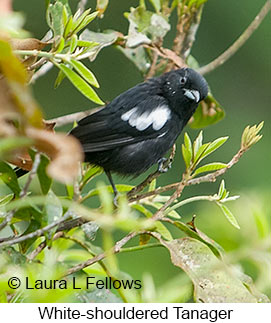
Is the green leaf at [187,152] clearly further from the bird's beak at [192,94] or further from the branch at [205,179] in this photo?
the bird's beak at [192,94]

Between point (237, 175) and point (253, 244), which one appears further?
point (237, 175)

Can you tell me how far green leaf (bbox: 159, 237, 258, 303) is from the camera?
159 centimetres

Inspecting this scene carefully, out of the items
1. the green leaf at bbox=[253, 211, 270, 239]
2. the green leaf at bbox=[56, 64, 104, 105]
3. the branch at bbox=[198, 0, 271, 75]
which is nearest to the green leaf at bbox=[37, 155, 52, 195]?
the green leaf at bbox=[56, 64, 104, 105]

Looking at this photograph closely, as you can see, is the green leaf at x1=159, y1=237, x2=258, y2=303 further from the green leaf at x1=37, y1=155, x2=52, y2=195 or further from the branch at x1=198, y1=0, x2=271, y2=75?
the branch at x1=198, y1=0, x2=271, y2=75

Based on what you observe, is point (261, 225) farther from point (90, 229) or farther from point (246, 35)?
point (246, 35)

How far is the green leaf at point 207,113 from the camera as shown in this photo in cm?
289

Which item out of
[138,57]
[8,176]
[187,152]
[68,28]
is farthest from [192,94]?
[8,176]

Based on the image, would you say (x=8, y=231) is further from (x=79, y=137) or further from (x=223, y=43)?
(x=223, y=43)

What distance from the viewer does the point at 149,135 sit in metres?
3.12

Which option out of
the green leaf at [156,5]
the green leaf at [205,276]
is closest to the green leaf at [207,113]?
the green leaf at [156,5]

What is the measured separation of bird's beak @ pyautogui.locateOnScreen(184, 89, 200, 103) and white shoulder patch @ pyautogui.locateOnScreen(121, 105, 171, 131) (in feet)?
0.40

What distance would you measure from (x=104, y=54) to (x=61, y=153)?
5.85 m

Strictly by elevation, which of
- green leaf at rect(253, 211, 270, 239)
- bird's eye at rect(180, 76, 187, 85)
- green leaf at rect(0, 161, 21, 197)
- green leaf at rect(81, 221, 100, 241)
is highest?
green leaf at rect(253, 211, 270, 239)

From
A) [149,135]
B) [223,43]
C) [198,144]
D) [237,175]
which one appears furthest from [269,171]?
[198,144]
